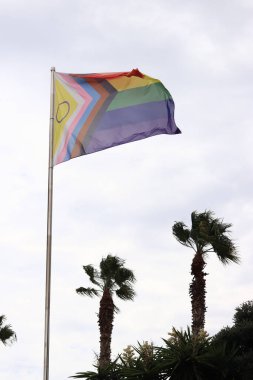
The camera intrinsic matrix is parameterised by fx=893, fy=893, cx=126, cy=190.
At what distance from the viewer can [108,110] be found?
19.9m

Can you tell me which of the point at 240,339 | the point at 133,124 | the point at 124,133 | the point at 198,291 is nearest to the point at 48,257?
the point at 124,133

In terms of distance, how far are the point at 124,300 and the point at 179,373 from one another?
22.0 metres

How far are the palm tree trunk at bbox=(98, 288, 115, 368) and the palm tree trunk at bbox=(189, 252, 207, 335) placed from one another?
4.67m

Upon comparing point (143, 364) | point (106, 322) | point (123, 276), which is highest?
point (123, 276)

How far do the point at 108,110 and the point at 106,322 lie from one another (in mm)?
23107

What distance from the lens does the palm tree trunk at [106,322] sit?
40944 millimetres

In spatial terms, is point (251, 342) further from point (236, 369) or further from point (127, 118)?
point (127, 118)

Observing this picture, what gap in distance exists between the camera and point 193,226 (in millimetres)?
40812

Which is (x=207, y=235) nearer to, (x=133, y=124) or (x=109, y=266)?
(x=109, y=266)

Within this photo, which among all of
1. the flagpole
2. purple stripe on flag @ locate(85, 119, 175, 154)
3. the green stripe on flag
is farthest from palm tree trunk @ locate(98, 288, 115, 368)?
the flagpole

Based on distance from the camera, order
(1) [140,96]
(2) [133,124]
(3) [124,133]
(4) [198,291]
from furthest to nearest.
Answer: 1. (4) [198,291]
2. (1) [140,96]
3. (2) [133,124]
4. (3) [124,133]

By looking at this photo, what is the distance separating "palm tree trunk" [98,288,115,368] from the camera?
40944 millimetres

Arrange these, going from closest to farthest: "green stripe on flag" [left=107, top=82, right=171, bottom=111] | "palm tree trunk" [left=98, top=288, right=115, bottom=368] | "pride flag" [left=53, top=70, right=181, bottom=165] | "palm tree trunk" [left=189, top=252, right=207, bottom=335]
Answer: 1. "pride flag" [left=53, top=70, right=181, bottom=165]
2. "green stripe on flag" [left=107, top=82, right=171, bottom=111]
3. "palm tree trunk" [left=189, top=252, right=207, bottom=335]
4. "palm tree trunk" [left=98, top=288, right=115, bottom=368]

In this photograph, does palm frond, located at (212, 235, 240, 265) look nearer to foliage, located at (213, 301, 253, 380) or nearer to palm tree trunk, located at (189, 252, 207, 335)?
palm tree trunk, located at (189, 252, 207, 335)
